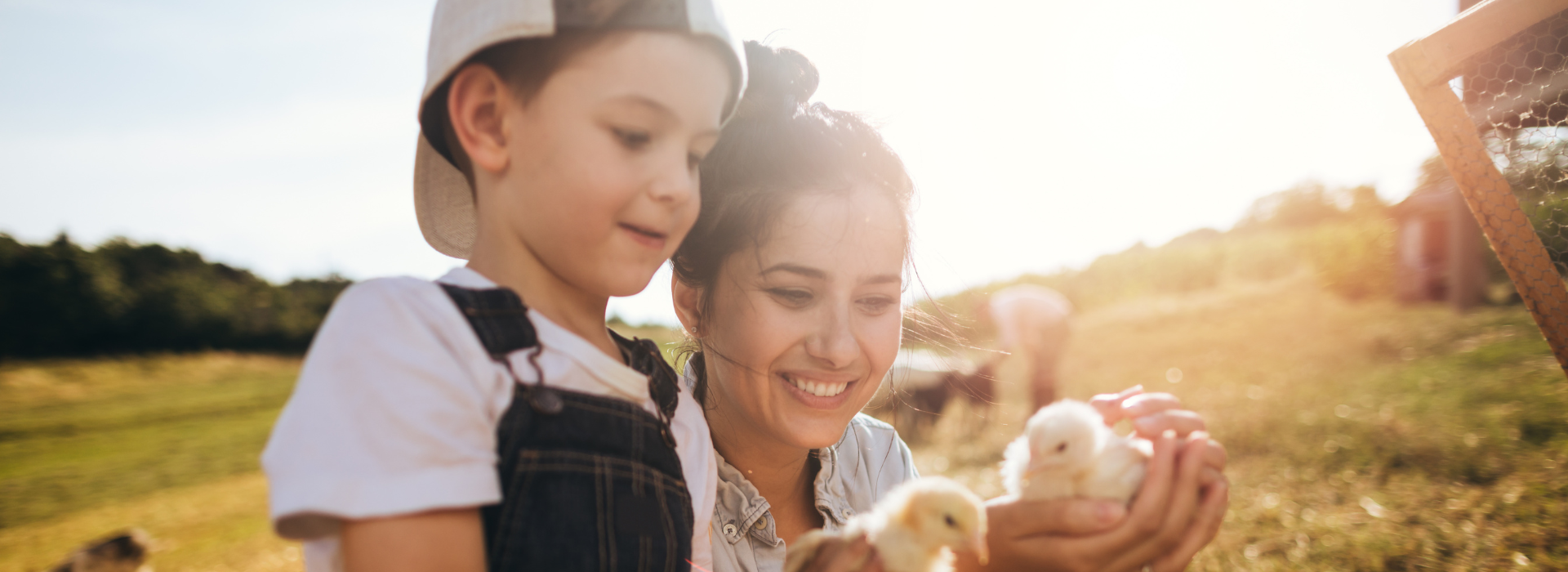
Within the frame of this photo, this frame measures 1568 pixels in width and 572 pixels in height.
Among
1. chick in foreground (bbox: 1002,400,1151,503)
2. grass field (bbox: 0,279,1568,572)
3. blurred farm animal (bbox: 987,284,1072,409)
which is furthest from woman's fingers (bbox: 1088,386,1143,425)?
blurred farm animal (bbox: 987,284,1072,409)

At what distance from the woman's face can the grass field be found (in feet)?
10.1

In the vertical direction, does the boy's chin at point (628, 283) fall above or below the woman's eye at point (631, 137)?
below

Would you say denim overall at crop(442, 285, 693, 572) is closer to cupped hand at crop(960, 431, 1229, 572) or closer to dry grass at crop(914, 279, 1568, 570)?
cupped hand at crop(960, 431, 1229, 572)

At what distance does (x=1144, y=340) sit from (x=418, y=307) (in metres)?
13.0

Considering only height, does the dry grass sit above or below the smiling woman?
below

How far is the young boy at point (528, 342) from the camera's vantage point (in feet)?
2.85

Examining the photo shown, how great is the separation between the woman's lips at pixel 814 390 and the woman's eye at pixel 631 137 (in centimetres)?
93

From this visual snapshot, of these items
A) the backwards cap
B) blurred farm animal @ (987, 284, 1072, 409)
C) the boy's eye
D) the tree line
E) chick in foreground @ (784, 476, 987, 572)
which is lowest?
the tree line

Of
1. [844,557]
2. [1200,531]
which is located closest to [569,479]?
[844,557]

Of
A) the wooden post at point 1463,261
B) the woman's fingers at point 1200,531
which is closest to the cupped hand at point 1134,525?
the woman's fingers at point 1200,531

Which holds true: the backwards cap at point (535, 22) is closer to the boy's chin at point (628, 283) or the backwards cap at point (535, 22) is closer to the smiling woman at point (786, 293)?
the boy's chin at point (628, 283)

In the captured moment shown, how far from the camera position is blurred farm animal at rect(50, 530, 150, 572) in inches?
171

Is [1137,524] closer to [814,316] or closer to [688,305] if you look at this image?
[814,316]

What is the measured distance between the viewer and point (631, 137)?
116cm
